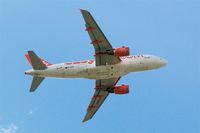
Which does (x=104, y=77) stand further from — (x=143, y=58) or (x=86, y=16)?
(x=86, y=16)

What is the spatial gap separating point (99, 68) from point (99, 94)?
9016 mm

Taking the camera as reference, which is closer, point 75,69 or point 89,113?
point 75,69

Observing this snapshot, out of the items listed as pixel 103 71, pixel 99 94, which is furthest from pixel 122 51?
pixel 99 94

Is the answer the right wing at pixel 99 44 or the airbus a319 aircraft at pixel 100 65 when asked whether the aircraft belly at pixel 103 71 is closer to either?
the airbus a319 aircraft at pixel 100 65

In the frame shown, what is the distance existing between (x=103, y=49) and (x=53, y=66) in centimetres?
818

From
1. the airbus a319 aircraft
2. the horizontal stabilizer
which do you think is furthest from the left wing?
the horizontal stabilizer

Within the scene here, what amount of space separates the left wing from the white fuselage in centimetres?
454

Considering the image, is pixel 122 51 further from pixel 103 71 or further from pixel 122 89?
pixel 122 89

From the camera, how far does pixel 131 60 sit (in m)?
90.8

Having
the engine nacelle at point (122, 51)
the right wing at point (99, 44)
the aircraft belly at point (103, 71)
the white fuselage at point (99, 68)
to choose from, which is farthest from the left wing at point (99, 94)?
the engine nacelle at point (122, 51)

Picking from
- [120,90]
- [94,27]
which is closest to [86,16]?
[94,27]

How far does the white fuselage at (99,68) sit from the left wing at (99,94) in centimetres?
454

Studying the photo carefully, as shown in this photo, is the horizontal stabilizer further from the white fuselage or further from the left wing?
the left wing

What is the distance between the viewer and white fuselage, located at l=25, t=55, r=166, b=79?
89.4 metres
